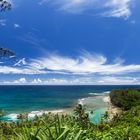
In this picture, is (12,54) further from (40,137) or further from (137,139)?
(40,137)

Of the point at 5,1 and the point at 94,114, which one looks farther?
the point at 94,114

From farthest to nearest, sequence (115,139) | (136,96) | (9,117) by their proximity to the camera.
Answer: (136,96) < (9,117) < (115,139)

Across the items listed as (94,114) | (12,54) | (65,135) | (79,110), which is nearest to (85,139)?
(65,135)

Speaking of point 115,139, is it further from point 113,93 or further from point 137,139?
point 113,93

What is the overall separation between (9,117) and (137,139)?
290ft

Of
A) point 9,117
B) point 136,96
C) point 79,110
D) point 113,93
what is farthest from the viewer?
point 113,93

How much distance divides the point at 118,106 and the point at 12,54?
96.9m

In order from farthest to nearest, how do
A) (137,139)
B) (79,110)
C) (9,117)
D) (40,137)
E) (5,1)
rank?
(9,117) < (79,110) < (5,1) < (137,139) < (40,137)

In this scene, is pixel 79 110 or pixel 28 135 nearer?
pixel 28 135

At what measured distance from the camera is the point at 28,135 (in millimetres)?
10180

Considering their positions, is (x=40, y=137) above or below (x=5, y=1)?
below

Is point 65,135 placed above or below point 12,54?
below

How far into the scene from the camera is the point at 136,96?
11231cm

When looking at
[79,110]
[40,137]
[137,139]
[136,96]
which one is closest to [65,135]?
[40,137]
